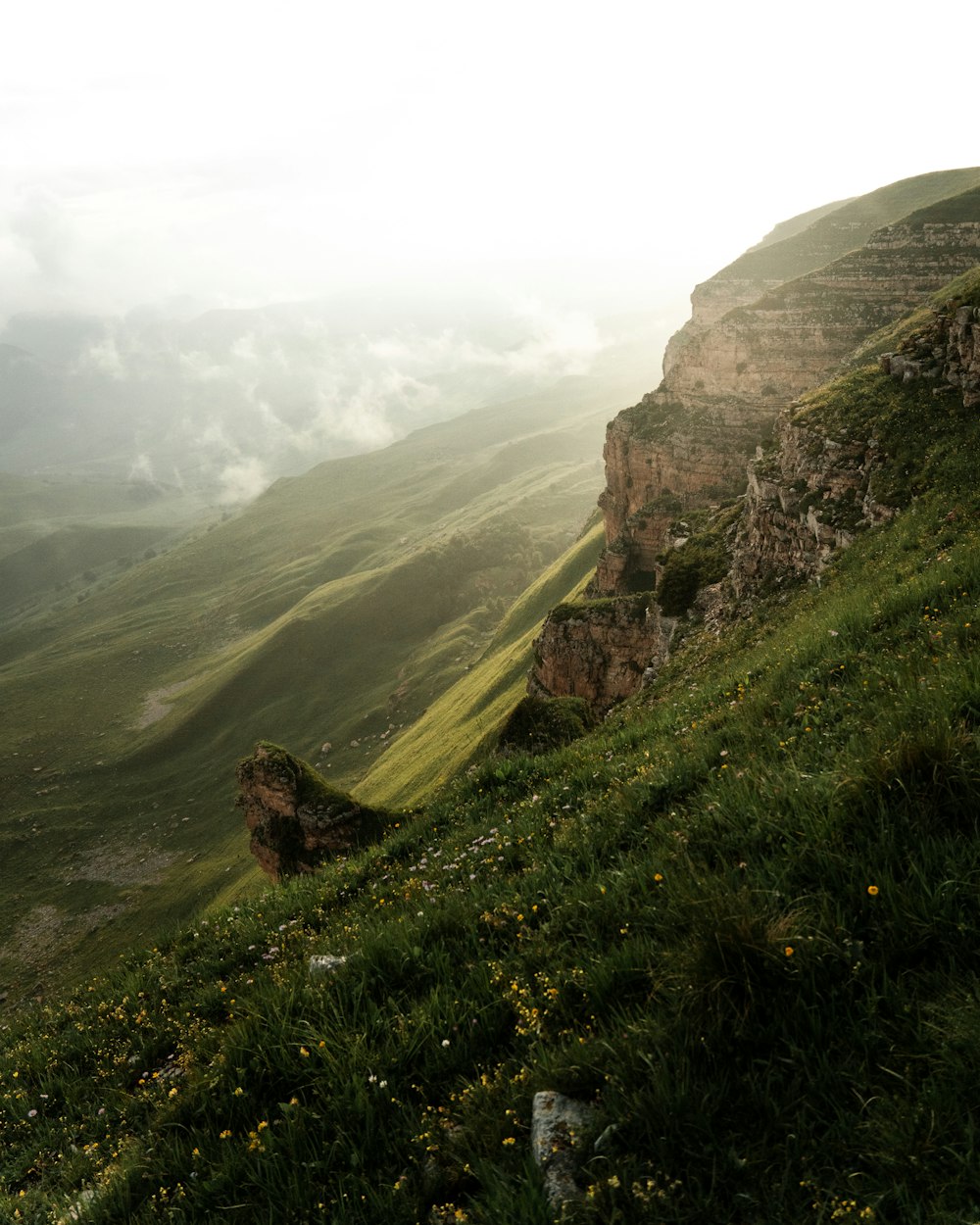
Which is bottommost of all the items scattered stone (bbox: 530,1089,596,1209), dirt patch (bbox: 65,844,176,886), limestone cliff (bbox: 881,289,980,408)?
dirt patch (bbox: 65,844,176,886)

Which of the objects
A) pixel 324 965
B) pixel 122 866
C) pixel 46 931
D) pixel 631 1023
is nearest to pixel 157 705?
pixel 122 866

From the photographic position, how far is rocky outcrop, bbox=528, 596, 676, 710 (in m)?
47.0

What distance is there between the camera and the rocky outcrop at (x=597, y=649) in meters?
47.0

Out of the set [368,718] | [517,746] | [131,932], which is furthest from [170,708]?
[517,746]

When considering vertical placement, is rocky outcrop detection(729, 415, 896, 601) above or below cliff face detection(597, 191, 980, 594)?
below

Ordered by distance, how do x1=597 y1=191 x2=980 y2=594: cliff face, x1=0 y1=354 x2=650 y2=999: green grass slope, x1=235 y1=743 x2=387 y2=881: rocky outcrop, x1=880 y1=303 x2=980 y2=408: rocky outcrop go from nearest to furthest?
x1=880 y1=303 x2=980 y2=408: rocky outcrop
x1=235 y1=743 x2=387 y2=881: rocky outcrop
x1=597 y1=191 x2=980 y2=594: cliff face
x1=0 y1=354 x2=650 y2=999: green grass slope

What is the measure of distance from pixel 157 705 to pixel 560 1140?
20706cm

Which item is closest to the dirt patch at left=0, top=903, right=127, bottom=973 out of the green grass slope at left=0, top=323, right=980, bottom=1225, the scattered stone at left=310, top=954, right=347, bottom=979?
the green grass slope at left=0, top=323, right=980, bottom=1225

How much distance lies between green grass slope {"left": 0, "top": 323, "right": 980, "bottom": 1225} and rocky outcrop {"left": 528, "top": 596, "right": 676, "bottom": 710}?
3782 centimetres

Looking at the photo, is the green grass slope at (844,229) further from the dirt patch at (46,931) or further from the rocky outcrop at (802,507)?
the dirt patch at (46,931)

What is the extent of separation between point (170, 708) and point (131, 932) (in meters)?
95.0

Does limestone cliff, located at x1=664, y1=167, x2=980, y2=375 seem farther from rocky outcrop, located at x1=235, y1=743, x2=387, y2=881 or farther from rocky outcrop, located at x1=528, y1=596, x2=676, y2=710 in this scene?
rocky outcrop, located at x1=235, y1=743, x2=387, y2=881

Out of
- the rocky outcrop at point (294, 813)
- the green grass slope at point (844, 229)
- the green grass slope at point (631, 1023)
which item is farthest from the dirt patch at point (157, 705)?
the green grass slope at point (631, 1023)

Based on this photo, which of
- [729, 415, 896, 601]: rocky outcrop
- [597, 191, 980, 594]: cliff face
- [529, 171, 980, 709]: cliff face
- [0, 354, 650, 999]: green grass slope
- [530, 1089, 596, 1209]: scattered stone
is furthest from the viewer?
[0, 354, 650, 999]: green grass slope
